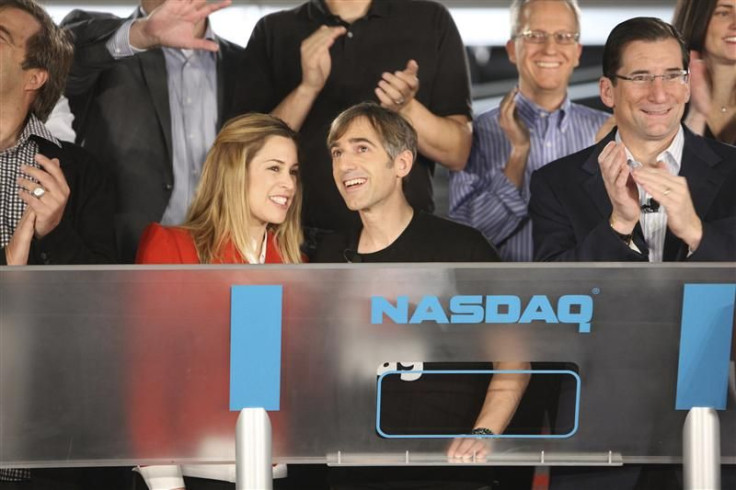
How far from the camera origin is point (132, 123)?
271 centimetres

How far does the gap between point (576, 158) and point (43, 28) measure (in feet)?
4.17

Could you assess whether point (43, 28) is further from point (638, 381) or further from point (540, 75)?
point (638, 381)

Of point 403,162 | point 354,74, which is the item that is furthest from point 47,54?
point 403,162

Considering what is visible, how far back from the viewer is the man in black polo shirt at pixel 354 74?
267cm

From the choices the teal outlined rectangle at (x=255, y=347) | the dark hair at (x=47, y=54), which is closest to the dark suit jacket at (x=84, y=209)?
the dark hair at (x=47, y=54)

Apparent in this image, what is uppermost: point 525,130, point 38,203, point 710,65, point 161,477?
point 710,65

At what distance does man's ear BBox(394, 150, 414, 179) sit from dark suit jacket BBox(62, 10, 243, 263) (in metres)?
0.54

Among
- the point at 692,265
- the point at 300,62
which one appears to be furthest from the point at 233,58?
the point at 692,265

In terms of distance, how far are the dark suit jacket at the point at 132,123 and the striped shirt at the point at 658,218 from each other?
41.5 inches

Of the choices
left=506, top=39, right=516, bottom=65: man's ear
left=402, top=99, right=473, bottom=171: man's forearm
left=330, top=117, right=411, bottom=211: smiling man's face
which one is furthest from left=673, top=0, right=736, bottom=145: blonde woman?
left=330, top=117, right=411, bottom=211: smiling man's face

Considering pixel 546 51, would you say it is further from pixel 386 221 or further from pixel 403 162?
pixel 386 221

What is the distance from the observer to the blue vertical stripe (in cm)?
175

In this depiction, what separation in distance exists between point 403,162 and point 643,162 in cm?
54

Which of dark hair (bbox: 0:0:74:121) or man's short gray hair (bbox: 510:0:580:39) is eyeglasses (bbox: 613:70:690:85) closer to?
man's short gray hair (bbox: 510:0:580:39)
